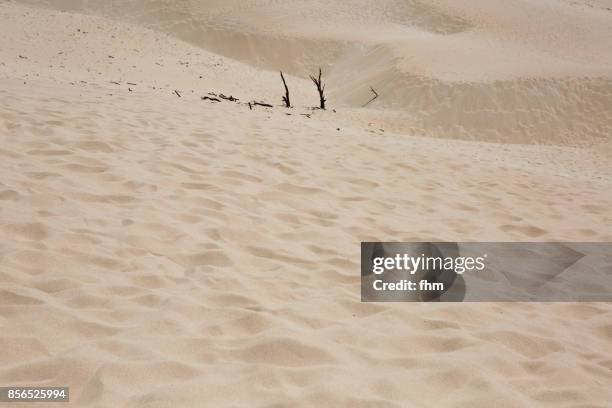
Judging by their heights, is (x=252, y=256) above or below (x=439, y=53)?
below

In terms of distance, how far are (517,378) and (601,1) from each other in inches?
1597

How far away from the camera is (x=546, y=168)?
8.58m

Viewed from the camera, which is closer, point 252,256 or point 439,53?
point 252,256

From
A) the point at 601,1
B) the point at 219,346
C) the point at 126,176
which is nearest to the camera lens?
the point at 219,346

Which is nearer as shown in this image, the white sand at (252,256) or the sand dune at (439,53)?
the white sand at (252,256)

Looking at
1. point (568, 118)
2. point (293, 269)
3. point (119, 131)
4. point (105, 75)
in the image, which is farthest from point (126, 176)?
point (568, 118)

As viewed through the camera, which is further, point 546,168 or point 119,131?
point 546,168

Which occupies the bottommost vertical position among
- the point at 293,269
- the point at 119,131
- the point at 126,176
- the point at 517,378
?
the point at 517,378

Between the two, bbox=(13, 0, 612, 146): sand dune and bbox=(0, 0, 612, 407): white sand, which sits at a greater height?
bbox=(13, 0, 612, 146): sand dune

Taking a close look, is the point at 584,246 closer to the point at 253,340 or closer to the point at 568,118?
the point at 253,340

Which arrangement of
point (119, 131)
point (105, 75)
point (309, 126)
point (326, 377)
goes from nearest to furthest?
1. point (326, 377)
2. point (119, 131)
3. point (309, 126)
4. point (105, 75)

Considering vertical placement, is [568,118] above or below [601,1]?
below

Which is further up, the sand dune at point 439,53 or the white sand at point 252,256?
the sand dune at point 439,53

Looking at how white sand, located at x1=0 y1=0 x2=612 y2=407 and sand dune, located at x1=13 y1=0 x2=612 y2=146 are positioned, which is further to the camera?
sand dune, located at x1=13 y1=0 x2=612 y2=146
